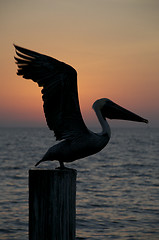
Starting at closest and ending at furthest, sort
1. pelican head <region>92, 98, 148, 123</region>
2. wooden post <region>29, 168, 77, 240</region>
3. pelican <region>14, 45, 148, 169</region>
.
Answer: wooden post <region>29, 168, 77, 240</region>, pelican <region>14, 45, 148, 169</region>, pelican head <region>92, 98, 148, 123</region>

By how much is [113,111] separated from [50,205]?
1903 millimetres

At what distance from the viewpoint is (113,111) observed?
477 cm

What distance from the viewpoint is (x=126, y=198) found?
16.4m

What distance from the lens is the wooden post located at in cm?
322

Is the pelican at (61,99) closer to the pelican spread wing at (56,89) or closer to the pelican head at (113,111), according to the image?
the pelican spread wing at (56,89)

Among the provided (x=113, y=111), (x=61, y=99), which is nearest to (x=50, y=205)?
(x=61, y=99)

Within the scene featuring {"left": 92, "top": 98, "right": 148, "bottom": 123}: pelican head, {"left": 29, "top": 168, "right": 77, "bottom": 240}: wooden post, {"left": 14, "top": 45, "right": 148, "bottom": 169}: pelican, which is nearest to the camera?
{"left": 29, "top": 168, "right": 77, "bottom": 240}: wooden post

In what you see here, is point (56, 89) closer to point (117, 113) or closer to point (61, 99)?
point (61, 99)

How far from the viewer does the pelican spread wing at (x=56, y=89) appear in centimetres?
431

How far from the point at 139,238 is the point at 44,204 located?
8.29 meters

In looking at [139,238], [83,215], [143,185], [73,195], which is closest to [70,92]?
[73,195]

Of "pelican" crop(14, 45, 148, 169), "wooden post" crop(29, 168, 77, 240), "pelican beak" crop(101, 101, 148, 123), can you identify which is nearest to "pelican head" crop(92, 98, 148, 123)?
"pelican beak" crop(101, 101, 148, 123)

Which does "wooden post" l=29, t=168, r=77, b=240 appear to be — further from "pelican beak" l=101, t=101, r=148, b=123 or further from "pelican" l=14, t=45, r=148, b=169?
"pelican beak" l=101, t=101, r=148, b=123

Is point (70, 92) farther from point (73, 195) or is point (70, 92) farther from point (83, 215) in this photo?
point (83, 215)
